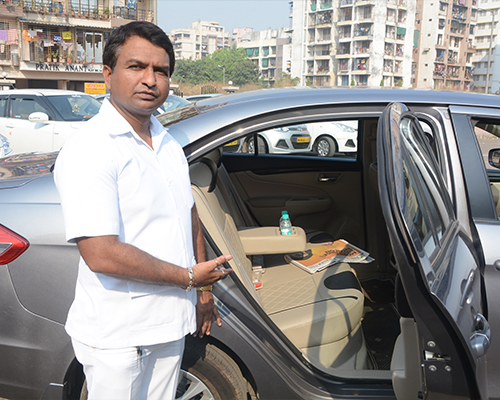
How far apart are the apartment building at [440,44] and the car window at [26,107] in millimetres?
86206

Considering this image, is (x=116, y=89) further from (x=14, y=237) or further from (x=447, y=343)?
(x=447, y=343)

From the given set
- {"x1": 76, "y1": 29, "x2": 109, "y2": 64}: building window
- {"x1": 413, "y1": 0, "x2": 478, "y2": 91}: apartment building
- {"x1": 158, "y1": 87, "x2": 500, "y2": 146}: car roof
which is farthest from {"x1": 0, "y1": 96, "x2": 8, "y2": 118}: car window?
{"x1": 413, "y1": 0, "x2": 478, "y2": 91}: apartment building

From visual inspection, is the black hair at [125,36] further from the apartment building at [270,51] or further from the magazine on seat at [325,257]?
the apartment building at [270,51]

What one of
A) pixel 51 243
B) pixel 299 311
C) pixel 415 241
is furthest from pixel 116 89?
pixel 299 311

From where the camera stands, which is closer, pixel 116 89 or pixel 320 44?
pixel 116 89

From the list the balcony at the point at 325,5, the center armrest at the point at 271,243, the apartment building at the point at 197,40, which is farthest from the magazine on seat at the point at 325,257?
the apartment building at the point at 197,40

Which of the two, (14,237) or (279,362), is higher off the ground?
(14,237)

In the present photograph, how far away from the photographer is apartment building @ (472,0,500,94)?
8994 cm

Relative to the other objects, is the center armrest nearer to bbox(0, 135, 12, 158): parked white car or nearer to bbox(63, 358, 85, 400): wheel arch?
bbox(63, 358, 85, 400): wheel arch

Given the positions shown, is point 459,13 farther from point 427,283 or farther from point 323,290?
point 427,283

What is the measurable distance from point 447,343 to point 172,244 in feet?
2.77

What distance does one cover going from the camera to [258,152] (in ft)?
13.4

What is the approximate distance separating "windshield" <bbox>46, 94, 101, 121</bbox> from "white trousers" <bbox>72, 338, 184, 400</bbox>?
788 centimetres

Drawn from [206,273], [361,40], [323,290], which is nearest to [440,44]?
[361,40]
